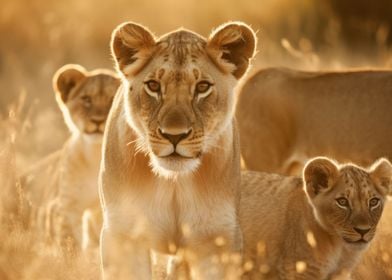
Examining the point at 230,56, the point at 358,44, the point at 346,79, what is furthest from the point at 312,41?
the point at 230,56

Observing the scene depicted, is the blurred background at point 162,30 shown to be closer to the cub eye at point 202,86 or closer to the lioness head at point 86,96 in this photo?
the lioness head at point 86,96

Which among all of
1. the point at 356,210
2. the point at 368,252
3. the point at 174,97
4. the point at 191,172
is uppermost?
the point at 174,97

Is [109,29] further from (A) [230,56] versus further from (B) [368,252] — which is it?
(A) [230,56]

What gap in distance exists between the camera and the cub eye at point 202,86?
206 inches

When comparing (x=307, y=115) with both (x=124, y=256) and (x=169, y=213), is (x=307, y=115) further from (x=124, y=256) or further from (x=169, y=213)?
(x=124, y=256)

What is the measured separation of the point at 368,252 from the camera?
23.7 ft

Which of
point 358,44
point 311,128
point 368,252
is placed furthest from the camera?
point 358,44

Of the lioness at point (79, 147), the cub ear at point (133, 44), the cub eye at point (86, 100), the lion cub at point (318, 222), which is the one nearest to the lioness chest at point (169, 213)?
the cub ear at point (133, 44)

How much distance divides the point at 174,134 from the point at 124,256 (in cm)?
65

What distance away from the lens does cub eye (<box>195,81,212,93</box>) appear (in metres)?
5.24

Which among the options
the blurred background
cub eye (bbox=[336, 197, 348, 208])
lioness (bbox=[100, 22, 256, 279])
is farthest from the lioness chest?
the blurred background

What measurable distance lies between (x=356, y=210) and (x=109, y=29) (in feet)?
36.4

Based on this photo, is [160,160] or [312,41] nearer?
[160,160]

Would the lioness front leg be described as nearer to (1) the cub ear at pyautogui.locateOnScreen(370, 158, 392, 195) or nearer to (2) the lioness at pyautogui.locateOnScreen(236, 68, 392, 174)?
(1) the cub ear at pyautogui.locateOnScreen(370, 158, 392, 195)
